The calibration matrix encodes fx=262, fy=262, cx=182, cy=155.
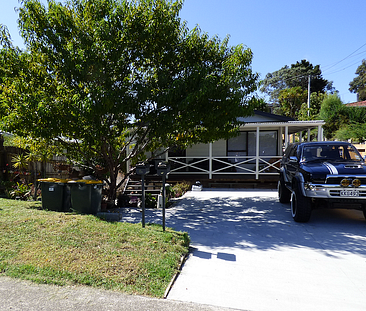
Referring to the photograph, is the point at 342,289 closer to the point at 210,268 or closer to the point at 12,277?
the point at 210,268

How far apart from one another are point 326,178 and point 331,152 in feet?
5.62

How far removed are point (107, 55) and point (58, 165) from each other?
5540 mm

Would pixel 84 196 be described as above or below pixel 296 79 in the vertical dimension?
below

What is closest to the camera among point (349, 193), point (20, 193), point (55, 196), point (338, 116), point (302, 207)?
point (349, 193)

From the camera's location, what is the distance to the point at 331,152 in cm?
722

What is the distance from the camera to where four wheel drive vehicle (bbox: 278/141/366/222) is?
5770 mm

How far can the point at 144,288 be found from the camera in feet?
10.6

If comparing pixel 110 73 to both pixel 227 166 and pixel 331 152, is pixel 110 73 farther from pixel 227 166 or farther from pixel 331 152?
pixel 227 166

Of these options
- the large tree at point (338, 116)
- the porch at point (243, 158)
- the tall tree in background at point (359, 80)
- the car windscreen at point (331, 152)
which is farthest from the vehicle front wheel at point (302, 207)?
the tall tree in background at point (359, 80)

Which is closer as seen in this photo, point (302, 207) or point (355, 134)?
point (302, 207)

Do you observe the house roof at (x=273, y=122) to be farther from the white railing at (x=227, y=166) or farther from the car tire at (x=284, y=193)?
the car tire at (x=284, y=193)

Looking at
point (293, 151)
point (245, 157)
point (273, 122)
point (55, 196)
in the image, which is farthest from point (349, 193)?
point (273, 122)

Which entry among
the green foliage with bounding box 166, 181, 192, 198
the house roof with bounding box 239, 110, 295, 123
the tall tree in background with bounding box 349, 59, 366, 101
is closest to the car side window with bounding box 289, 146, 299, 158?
the green foliage with bounding box 166, 181, 192, 198

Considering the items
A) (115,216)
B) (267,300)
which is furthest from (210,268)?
(115,216)
